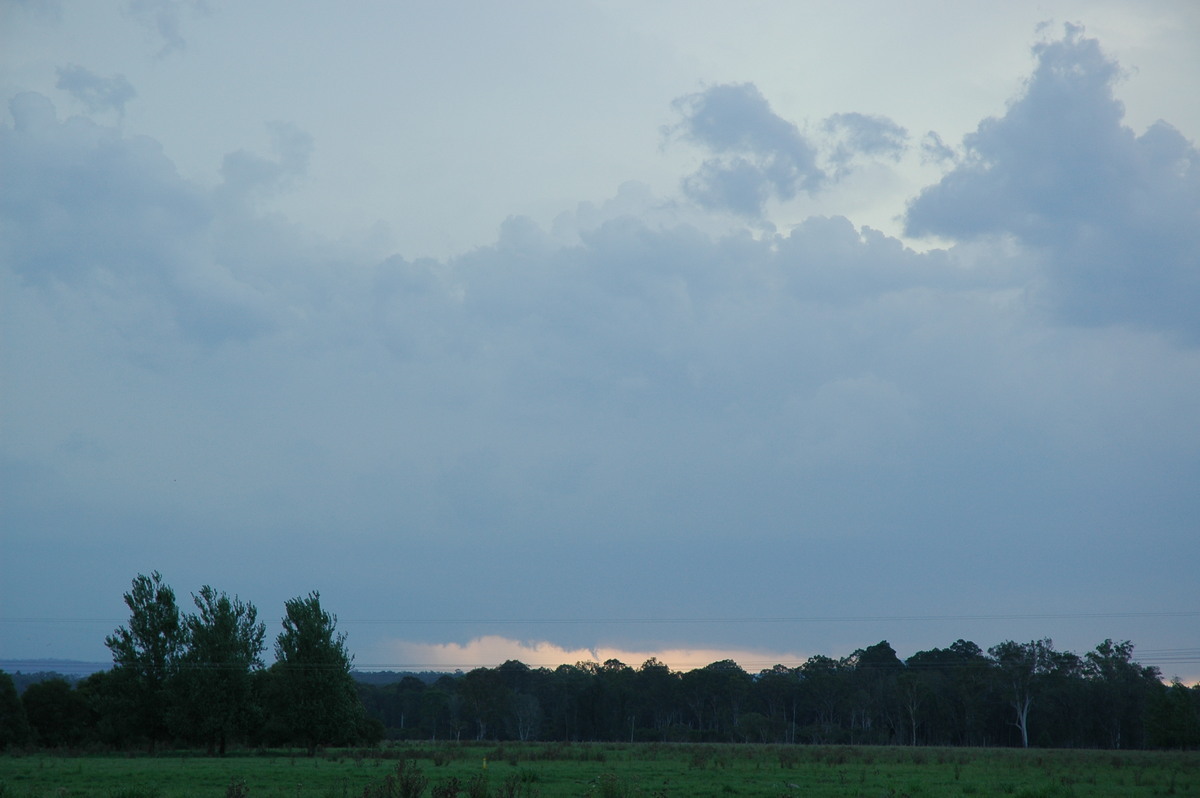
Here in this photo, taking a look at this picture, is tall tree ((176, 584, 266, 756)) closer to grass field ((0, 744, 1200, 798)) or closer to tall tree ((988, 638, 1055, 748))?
grass field ((0, 744, 1200, 798))

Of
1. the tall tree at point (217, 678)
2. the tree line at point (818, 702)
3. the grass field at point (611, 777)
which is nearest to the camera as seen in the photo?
the grass field at point (611, 777)

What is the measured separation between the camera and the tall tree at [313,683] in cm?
5578

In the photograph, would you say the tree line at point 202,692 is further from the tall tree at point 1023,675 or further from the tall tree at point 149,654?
the tall tree at point 1023,675

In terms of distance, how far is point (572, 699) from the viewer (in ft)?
399

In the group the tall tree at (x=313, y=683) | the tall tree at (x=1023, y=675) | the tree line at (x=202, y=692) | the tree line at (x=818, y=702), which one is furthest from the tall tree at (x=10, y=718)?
the tall tree at (x=1023, y=675)

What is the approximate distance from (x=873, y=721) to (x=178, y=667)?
85.4 meters

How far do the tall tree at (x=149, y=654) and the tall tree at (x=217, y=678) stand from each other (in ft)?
3.91

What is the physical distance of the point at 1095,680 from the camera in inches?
4067

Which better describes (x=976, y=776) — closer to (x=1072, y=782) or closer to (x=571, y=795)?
(x=1072, y=782)

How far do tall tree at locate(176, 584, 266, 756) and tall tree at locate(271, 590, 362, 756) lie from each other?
1900 millimetres

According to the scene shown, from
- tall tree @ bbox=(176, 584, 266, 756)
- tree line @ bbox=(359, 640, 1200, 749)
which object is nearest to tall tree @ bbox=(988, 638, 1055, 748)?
tree line @ bbox=(359, 640, 1200, 749)

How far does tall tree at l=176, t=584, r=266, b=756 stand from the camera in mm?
54938

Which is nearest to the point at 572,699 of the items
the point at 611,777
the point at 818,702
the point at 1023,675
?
the point at 818,702

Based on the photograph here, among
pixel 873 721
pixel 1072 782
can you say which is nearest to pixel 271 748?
pixel 1072 782
